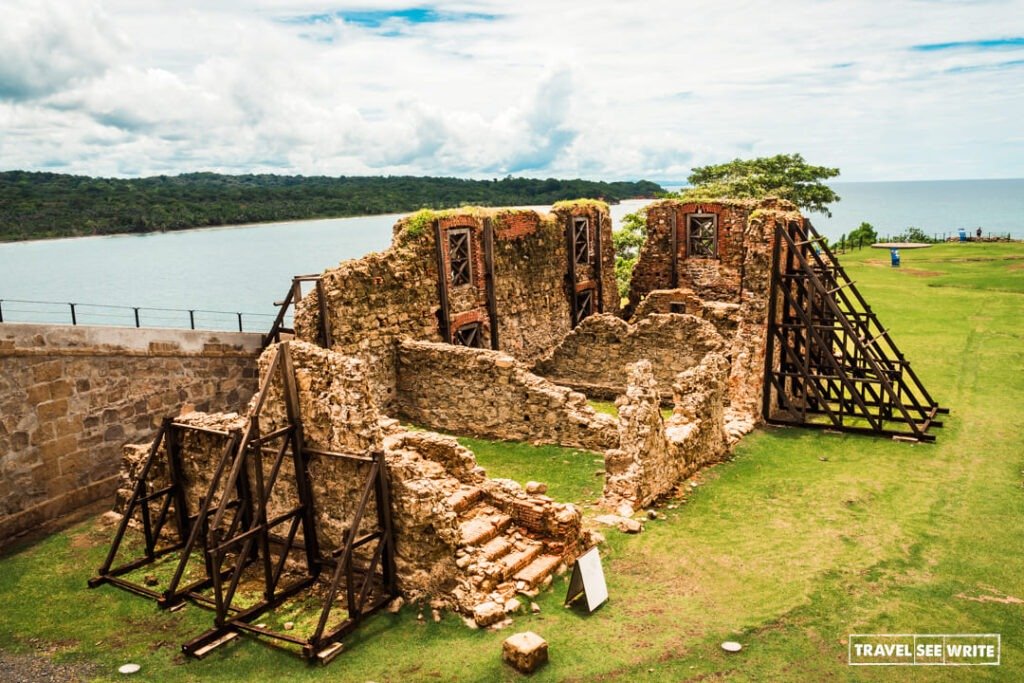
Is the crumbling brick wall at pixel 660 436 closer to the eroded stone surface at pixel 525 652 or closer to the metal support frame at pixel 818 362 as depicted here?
the metal support frame at pixel 818 362

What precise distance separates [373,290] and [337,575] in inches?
418

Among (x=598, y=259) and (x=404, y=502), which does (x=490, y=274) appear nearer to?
(x=598, y=259)

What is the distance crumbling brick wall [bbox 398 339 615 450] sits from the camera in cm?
1791

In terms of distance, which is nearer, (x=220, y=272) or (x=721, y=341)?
(x=721, y=341)

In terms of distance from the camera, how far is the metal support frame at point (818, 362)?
1877 cm

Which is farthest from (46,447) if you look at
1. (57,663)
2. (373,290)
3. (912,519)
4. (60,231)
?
(60,231)

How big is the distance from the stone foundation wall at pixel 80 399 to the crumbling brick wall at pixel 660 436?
393 inches

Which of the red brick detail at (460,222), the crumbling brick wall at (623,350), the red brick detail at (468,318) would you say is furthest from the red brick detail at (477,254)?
the crumbling brick wall at (623,350)

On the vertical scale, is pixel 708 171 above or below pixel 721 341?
above

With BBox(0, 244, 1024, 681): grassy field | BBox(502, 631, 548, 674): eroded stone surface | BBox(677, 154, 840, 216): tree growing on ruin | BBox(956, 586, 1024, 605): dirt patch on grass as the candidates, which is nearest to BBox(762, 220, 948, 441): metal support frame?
BBox(0, 244, 1024, 681): grassy field

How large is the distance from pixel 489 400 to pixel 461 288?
5444 millimetres

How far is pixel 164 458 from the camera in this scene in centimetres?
1355

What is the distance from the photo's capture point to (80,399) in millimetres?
15312

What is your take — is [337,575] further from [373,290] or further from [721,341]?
[721,341]
